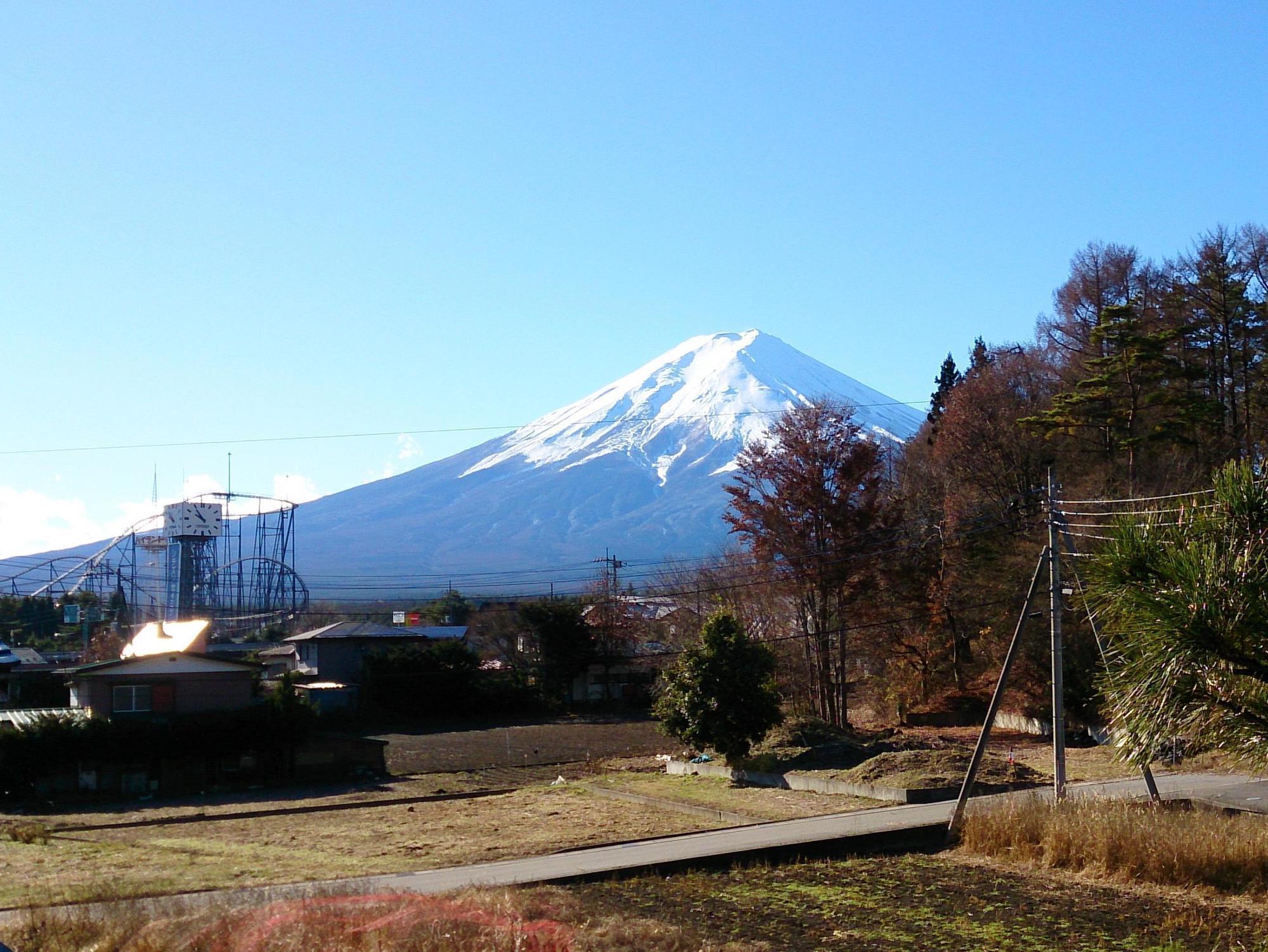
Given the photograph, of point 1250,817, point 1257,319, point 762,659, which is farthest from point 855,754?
point 1257,319

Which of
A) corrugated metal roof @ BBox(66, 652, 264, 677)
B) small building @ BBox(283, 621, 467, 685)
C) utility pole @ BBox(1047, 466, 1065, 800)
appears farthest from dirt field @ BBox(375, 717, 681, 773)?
utility pole @ BBox(1047, 466, 1065, 800)

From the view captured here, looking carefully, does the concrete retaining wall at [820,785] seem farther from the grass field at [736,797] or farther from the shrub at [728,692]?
the shrub at [728,692]

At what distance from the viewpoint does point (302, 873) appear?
15.1 meters

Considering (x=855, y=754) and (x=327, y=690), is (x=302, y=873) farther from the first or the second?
(x=327, y=690)

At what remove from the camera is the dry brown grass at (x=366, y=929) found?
8.32 metres

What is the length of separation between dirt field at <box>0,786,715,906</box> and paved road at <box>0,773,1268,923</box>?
3.00 feet

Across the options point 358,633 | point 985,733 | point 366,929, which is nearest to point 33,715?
point 358,633

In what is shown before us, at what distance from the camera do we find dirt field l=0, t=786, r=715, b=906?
1480cm

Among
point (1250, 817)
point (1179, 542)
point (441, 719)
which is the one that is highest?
point (1179, 542)

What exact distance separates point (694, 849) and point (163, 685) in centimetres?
2588

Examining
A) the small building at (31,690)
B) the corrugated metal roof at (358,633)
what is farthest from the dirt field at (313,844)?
the corrugated metal roof at (358,633)

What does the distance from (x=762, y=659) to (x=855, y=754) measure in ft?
11.0

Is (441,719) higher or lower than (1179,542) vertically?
lower

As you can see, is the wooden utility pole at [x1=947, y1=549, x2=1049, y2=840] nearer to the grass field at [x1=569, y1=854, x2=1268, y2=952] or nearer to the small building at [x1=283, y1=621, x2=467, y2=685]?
the grass field at [x1=569, y1=854, x2=1268, y2=952]
